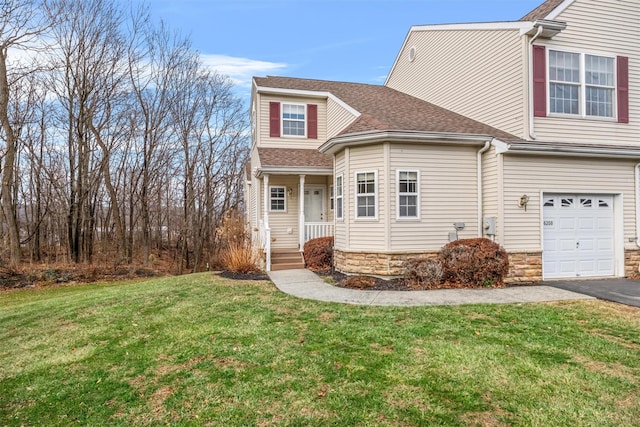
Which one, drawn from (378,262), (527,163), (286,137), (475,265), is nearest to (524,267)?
(475,265)

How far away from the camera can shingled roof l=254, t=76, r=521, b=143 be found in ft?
32.2

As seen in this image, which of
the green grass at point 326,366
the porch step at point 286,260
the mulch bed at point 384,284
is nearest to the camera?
the green grass at point 326,366

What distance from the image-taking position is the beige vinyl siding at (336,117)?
42.0ft

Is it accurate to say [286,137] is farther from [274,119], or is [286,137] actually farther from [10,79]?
[10,79]

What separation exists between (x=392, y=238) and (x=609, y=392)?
19.7 feet

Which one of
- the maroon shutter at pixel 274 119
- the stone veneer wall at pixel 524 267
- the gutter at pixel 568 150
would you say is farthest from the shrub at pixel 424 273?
the maroon shutter at pixel 274 119

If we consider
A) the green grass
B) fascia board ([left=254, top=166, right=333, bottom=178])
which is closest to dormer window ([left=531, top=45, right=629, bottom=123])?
the green grass

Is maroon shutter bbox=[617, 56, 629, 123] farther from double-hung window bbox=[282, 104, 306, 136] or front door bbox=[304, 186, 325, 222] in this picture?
double-hung window bbox=[282, 104, 306, 136]

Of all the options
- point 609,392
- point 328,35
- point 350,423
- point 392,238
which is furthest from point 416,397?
point 328,35

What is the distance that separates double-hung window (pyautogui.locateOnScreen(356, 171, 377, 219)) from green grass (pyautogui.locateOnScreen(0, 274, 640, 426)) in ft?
11.8

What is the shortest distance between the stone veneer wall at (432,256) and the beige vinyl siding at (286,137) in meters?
6.24

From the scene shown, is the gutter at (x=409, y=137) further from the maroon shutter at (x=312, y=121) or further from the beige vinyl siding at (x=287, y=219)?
the maroon shutter at (x=312, y=121)

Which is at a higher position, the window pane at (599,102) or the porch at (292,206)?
the window pane at (599,102)

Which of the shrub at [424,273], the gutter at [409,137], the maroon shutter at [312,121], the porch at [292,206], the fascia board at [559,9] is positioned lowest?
the shrub at [424,273]
